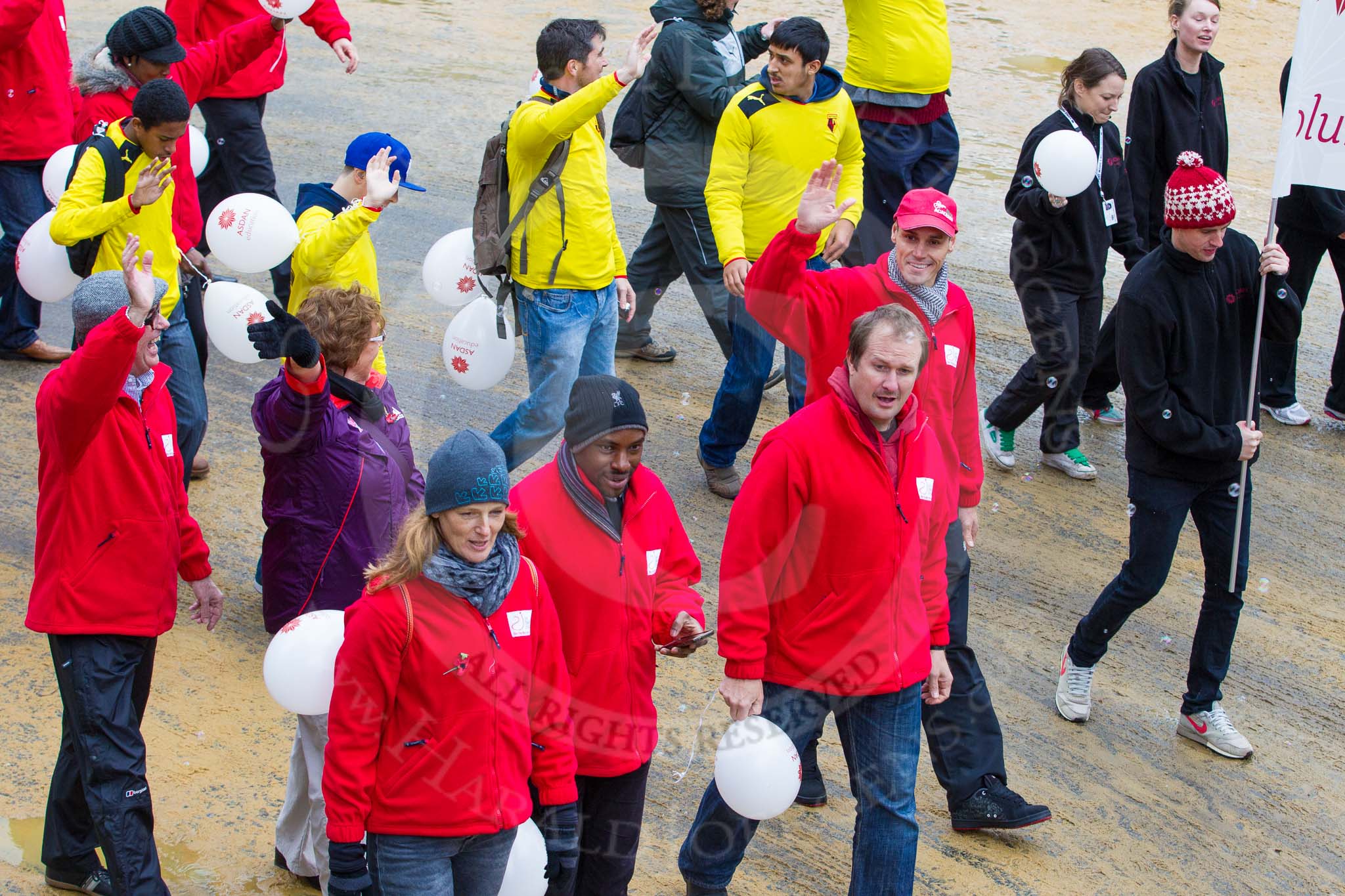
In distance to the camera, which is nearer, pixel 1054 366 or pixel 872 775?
pixel 872 775

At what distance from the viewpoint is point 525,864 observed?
11.7 ft

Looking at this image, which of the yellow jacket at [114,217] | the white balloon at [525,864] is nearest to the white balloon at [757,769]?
the white balloon at [525,864]

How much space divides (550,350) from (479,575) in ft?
8.79

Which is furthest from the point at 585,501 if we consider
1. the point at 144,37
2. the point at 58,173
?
the point at 58,173

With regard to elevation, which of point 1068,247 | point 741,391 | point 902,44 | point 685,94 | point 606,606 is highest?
point 902,44

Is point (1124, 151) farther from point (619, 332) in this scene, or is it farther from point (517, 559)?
point (517, 559)

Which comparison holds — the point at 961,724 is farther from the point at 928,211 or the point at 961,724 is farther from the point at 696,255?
the point at 696,255

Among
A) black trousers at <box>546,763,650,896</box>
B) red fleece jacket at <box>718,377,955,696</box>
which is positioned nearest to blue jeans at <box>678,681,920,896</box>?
red fleece jacket at <box>718,377,955,696</box>

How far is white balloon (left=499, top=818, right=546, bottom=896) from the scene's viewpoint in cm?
356

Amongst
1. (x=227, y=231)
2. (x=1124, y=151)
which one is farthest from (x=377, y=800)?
(x=1124, y=151)

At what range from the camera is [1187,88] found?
24.6 feet

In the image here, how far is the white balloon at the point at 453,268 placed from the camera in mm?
6344

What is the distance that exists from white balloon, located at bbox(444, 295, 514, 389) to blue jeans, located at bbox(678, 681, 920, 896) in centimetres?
255

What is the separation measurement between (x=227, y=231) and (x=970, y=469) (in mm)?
3382
